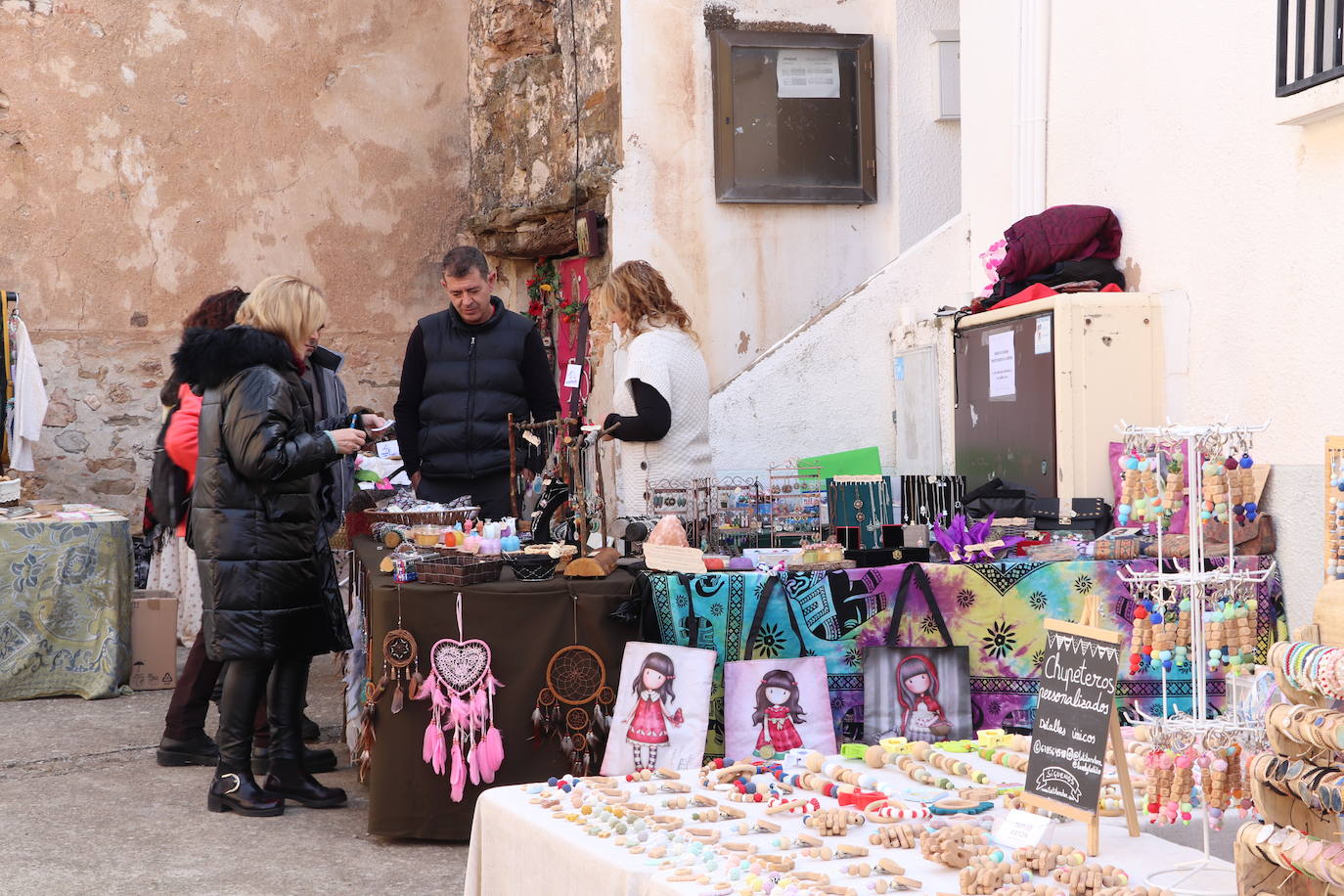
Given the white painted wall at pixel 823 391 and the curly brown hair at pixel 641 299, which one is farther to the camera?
the white painted wall at pixel 823 391

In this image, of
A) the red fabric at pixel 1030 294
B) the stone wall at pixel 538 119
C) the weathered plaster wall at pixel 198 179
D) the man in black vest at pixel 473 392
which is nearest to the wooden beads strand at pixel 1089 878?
the red fabric at pixel 1030 294

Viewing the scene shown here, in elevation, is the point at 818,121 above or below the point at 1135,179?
above

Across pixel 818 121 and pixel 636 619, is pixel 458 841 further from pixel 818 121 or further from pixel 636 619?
pixel 818 121

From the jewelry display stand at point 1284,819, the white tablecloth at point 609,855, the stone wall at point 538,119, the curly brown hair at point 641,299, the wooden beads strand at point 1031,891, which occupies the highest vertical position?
the stone wall at point 538,119

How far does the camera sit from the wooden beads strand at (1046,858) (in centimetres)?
230

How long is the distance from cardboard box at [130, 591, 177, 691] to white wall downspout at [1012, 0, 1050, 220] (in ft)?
15.3

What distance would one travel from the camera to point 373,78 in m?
10.1

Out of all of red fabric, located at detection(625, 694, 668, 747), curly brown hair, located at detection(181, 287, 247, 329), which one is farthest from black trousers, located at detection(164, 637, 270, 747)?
red fabric, located at detection(625, 694, 668, 747)

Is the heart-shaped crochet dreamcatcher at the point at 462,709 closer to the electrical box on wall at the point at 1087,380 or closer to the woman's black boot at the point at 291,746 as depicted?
the woman's black boot at the point at 291,746

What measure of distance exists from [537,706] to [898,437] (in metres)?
3.55

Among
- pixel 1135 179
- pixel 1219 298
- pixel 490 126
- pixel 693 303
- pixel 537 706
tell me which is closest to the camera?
pixel 537 706

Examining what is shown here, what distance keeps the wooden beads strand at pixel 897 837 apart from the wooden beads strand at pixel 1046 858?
188mm

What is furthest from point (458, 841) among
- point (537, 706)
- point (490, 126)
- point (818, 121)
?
point (490, 126)

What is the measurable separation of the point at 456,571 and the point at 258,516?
0.84 metres
